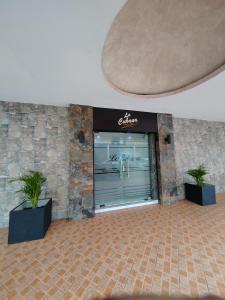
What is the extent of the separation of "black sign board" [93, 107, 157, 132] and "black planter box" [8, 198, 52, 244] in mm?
2154

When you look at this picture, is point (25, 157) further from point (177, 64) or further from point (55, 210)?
point (177, 64)

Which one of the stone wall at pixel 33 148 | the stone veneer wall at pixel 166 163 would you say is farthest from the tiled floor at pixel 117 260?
the stone veneer wall at pixel 166 163

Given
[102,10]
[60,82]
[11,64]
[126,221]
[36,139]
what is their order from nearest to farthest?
[102,10] → [11,64] → [60,82] → [126,221] → [36,139]

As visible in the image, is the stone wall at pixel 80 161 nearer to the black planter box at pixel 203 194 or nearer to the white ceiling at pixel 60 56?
the white ceiling at pixel 60 56

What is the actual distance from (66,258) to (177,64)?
3314 mm

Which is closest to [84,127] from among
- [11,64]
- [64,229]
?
[11,64]

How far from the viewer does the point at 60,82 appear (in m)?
2.23

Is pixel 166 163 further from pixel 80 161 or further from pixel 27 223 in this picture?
pixel 27 223

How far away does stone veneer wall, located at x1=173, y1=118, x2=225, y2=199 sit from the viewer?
14.6 feet

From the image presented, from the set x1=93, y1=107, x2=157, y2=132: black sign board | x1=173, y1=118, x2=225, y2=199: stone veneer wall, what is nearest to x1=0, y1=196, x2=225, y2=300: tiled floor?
x1=173, y1=118, x2=225, y2=199: stone veneer wall

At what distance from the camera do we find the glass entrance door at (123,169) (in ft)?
11.8

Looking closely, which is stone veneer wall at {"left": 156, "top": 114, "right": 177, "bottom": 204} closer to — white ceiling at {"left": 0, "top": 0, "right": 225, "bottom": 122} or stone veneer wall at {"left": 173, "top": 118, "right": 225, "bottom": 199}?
stone veneer wall at {"left": 173, "top": 118, "right": 225, "bottom": 199}

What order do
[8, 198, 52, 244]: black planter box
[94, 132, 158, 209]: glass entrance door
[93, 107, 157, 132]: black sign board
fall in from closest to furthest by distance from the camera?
1. [8, 198, 52, 244]: black planter box
2. [93, 107, 157, 132]: black sign board
3. [94, 132, 158, 209]: glass entrance door

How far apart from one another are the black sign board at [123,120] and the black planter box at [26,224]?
215 centimetres
